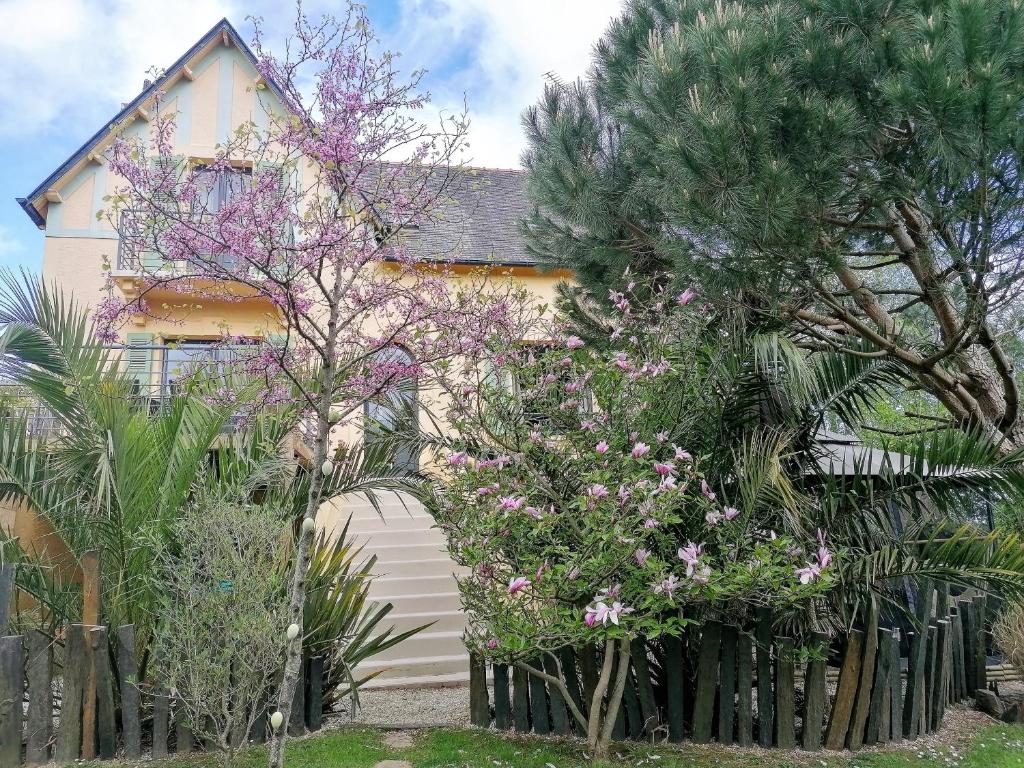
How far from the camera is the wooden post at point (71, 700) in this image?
431 centimetres

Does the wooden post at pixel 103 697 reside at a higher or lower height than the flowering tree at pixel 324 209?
lower

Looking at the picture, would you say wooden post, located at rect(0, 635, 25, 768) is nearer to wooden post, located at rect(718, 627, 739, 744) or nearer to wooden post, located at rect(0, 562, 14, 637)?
wooden post, located at rect(0, 562, 14, 637)

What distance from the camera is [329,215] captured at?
4.11 m

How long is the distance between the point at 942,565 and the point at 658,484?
6.58 ft

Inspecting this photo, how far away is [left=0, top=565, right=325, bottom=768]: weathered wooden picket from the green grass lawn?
0.34 metres

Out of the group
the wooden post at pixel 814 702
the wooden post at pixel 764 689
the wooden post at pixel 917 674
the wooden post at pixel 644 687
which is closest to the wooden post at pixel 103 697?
the wooden post at pixel 644 687

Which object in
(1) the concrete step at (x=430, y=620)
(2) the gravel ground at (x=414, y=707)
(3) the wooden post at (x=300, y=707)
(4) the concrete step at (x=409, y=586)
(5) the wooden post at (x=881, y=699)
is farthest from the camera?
(4) the concrete step at (x=409, y=586)

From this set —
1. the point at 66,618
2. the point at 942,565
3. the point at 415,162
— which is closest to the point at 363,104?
the point at 415,162

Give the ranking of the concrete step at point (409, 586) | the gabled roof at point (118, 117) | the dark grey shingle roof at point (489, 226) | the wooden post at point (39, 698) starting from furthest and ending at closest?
the dark grey shingle roof at point (489, 226) < the gabled roof at point (118, 117) < the concrete step at point (409, 586) < the wooden post at point (39, 698)

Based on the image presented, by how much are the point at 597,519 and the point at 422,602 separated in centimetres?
452

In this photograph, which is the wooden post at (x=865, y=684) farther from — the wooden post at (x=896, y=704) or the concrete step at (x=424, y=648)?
the concrete step at (x=424, y=648)

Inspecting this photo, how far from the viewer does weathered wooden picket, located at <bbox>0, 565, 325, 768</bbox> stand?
13.9 feet

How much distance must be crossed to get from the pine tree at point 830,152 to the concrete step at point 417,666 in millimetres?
4511

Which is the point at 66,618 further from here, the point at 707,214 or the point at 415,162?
the point at 707,214
